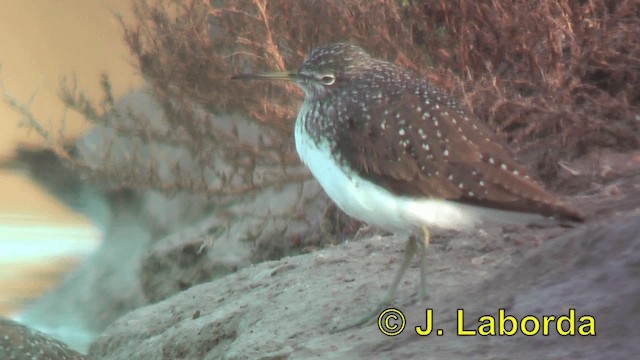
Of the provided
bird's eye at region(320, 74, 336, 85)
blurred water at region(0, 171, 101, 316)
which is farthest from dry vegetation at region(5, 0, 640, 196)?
blurred water at region(0, 171, 101, 316)

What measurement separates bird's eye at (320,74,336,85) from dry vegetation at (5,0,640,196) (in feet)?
5.09

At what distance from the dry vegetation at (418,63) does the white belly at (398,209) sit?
69.8 inches

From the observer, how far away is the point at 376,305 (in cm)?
442

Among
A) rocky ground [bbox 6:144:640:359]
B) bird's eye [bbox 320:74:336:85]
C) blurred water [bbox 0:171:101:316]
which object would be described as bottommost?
rocky ground [bbox 6:144:640:359]

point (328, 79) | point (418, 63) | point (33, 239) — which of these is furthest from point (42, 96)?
point (328, 79)

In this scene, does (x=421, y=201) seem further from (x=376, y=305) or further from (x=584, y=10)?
(x=584, y=10)

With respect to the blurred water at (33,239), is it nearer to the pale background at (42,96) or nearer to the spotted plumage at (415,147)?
the pale background at (42,96)

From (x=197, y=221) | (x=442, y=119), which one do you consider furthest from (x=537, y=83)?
(x=197, y=221)

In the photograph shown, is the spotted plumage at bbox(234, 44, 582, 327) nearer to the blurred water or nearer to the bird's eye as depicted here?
the bird's eye

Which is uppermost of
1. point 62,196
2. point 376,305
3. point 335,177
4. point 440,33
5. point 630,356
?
point 62,196

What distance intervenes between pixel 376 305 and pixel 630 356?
1698mm

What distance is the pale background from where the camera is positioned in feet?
43.6

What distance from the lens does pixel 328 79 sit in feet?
14.4

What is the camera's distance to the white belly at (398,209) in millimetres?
3947
